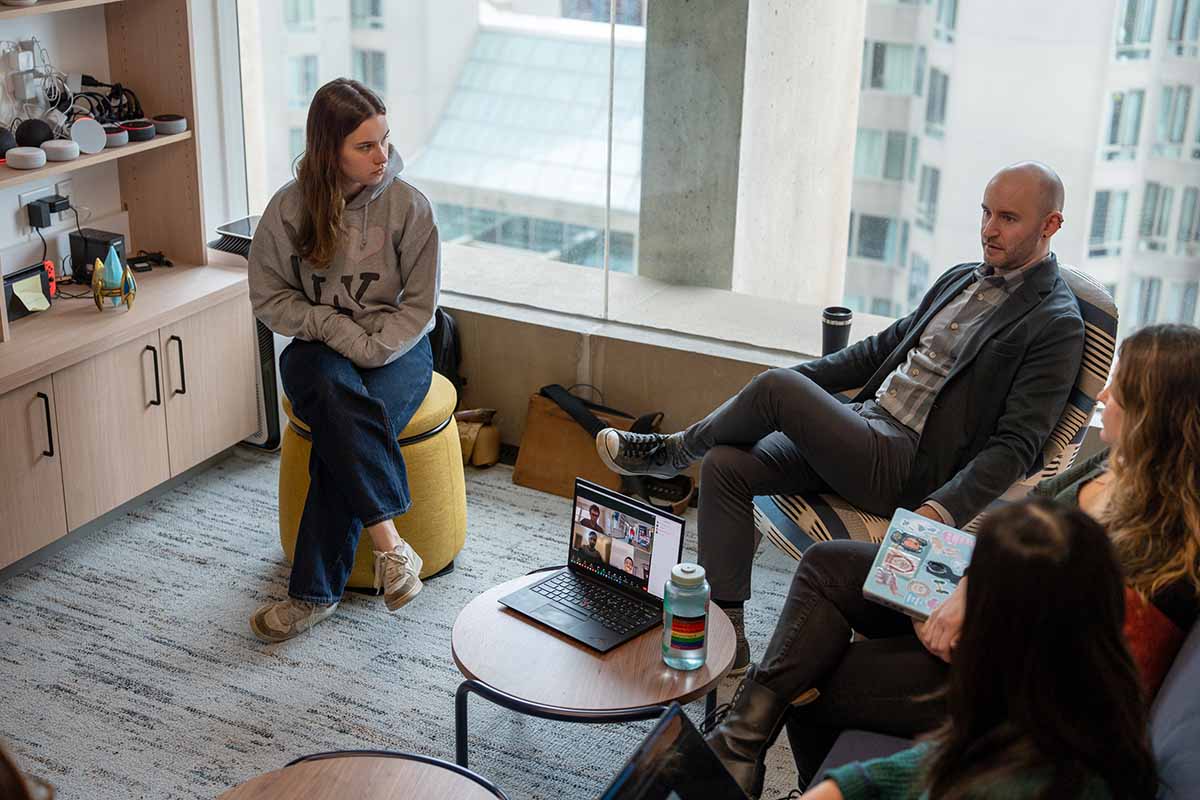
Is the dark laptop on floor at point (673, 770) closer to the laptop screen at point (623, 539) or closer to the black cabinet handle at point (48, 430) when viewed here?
the laptop screen at point (623, 539)

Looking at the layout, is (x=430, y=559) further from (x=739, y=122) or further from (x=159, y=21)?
(x=159, y=21)

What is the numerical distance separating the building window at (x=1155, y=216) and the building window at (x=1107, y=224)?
0.16ft

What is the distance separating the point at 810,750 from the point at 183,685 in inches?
60.1

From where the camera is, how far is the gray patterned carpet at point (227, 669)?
281cm

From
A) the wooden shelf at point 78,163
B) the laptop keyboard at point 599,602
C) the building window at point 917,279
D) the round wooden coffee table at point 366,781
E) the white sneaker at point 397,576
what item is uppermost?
the wooden shelf at point 78,163

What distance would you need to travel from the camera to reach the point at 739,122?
3893 mm

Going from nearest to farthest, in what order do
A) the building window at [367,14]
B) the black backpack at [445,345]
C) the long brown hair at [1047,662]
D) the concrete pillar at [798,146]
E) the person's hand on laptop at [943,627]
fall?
the long brown hair at [1047,662] < the person's hand on laptop at [943,627] < the concrete pillar at [798,146] < the black backpack at [445,345] < the building window at [367,14]

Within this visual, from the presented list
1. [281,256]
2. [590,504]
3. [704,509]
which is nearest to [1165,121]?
[704,509]

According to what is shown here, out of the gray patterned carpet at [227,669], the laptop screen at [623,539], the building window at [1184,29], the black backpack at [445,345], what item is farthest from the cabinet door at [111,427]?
the building window at [1184,29]

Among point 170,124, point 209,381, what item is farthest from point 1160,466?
point 170,124

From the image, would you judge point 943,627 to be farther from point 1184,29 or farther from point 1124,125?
point 1184,29

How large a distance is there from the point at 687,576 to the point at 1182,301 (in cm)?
183

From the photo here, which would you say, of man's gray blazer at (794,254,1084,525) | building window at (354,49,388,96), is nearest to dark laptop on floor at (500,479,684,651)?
man's gray blazer at (794,254,1084,525)

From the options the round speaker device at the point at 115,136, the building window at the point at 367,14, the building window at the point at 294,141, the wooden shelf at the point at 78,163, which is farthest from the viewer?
the building window at the point at 294,141
